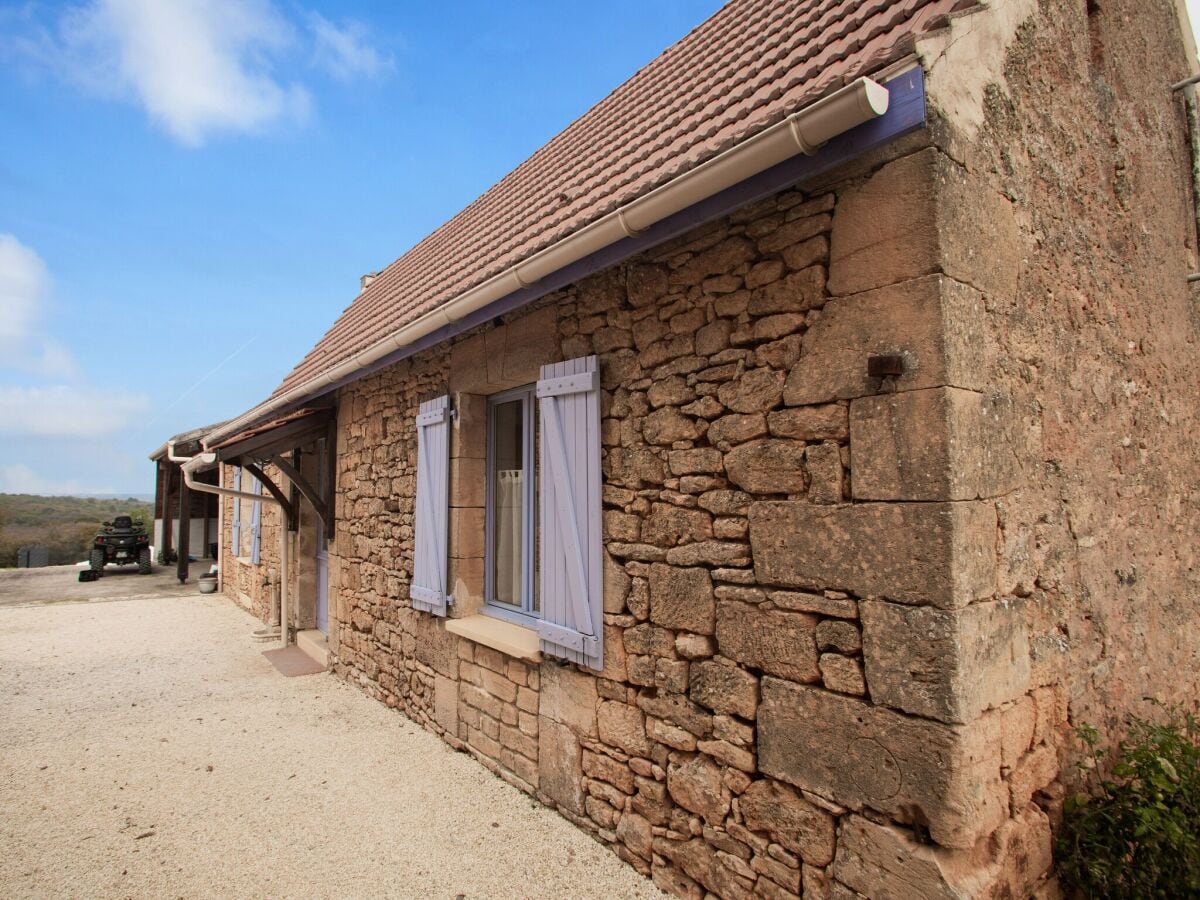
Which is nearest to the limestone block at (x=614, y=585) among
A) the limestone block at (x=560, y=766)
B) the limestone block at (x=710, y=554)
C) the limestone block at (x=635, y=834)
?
the limestone block at (x=710, y=554)

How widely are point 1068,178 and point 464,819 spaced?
4276mm

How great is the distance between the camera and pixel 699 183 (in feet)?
7.45

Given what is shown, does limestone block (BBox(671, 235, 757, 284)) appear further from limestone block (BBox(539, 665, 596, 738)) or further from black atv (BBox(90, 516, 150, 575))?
black atv (BBox(90, 516, 150, 575))

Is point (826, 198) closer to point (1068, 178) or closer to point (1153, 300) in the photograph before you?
point (1068, 178)

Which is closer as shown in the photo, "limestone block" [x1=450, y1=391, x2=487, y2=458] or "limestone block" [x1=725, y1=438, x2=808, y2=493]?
"limestone block" [x1=725, y1=438, x2=808, y2=493]

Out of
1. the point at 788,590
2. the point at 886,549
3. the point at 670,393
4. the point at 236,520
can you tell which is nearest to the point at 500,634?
the point at 670,393

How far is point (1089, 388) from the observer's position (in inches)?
111

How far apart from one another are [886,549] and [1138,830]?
1260mm

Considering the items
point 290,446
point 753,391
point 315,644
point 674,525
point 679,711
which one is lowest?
point 315,644

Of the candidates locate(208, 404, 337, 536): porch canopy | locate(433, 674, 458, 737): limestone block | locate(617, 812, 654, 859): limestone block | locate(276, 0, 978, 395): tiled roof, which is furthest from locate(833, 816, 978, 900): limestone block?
locate(208, 404, 337, 536): porch canopy

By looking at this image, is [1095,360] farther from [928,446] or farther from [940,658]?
[940,658]

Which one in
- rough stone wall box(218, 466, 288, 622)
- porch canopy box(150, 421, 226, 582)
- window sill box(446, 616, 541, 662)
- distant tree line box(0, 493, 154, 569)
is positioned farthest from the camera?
distant tree line box(0, 493, 154, 569)

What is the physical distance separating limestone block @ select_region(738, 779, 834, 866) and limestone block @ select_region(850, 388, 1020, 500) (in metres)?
1.11

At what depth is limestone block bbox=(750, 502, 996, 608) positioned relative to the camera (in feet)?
6.26
